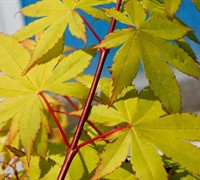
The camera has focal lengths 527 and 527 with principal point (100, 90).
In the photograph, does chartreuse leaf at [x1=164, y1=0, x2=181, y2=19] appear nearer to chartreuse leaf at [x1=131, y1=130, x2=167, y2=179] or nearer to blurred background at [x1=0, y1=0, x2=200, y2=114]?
chartreuse leaf at [x1=131, y1=130, x2=167, y2=179]

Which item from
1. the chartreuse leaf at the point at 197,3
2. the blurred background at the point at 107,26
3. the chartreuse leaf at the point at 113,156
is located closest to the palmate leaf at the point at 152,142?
the chartreuse leaf at the point at 113,156

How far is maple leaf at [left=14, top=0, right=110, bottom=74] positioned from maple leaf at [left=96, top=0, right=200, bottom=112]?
7 cm

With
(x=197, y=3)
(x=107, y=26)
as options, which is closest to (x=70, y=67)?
(x=197, y=3)

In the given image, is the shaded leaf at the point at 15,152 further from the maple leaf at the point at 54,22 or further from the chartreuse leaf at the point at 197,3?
the chartreuse leaf at the point at 197,3

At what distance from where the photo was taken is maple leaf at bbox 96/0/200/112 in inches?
20.5

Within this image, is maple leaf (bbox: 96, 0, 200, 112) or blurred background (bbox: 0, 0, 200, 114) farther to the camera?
blurred background (bbox: 0, 0, 200, 114)

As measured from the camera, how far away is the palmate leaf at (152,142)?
517 millimetres

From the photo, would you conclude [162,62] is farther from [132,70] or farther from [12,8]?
[12,8]

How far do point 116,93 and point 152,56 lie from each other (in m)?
0.06

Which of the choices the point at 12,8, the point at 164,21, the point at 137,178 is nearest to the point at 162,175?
the point at 137,178

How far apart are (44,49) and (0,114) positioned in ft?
0.28

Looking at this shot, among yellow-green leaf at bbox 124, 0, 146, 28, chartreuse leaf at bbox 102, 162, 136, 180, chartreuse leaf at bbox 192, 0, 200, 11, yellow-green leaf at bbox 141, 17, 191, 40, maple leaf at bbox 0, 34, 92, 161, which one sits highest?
chartreuse leaf at bbox 192, 0, 200, 11

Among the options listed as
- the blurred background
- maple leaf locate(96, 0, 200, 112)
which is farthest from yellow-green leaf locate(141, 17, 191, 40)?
the blurred background

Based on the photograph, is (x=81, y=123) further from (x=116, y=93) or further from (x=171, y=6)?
(x=171, y=6)
